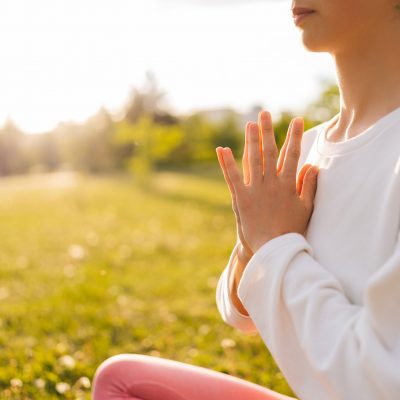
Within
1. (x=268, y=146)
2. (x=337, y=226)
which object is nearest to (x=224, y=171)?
(x=268, y=146)

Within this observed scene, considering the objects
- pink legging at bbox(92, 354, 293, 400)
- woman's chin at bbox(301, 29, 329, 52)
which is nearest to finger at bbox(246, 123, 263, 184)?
woman's chin at bbox(301, 29, 329, 52)

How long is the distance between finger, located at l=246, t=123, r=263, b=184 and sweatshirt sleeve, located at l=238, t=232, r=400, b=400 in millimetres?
199

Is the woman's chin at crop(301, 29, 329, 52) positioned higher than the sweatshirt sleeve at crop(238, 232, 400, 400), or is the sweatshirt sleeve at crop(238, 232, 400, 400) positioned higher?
the woman's chin at crop(301, 29, 329, 52)

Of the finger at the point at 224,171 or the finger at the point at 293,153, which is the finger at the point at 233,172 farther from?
the finger at the point at 293,153

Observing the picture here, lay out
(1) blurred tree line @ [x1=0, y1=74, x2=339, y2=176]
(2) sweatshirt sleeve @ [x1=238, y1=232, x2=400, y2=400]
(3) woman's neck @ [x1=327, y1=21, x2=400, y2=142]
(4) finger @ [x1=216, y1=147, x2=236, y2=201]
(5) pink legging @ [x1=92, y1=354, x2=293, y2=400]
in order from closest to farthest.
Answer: (2) sweatshirt sleeve @ [x1=238, y1=232, x2=400, y2=400] → (3) woman's neck @ [x1=327, y1=21, x2=400, y2=142] → (4) finger @ [x1=216, y1=147, x2=236, y2=201] → (5) pink legging @ [x1=92, y1=354, x2=293, y2=400] → (1) blurred tree line @ [x1=0, y1=74, x2=339, y2=176]

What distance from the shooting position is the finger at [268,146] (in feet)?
5.37

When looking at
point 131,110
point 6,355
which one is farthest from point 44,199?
point 131,110

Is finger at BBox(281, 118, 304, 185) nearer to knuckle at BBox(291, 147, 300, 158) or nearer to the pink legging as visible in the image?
knuckle at BBox(291, 147, 300, 158)

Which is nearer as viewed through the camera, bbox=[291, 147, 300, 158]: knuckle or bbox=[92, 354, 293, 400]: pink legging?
bbox=[291, 147, 300, 158]: knuckle

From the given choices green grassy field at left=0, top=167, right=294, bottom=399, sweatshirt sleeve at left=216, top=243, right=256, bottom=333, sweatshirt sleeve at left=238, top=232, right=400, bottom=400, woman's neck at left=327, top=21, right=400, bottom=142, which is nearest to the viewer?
sweatshirt sleeve at left=238, top=232, right=400, bottom=400

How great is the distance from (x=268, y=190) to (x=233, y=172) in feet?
0.47

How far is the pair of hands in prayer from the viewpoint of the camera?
158 centimetres

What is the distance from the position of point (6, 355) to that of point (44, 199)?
40.9 feet

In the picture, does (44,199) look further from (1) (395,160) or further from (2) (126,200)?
(1) (395,160)
